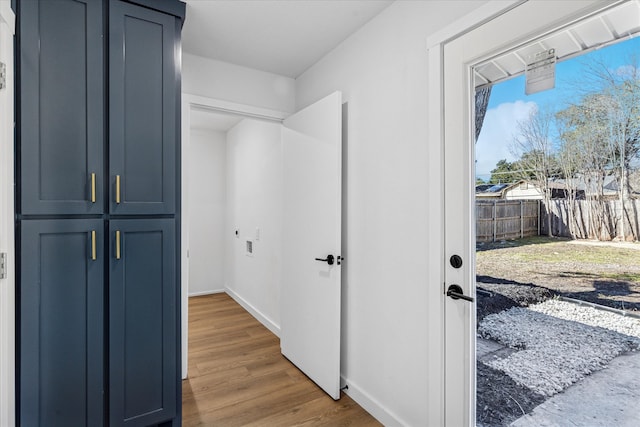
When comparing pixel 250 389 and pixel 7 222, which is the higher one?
pixel 7 222

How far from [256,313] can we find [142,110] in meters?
2.68

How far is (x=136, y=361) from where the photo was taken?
170 centimetres

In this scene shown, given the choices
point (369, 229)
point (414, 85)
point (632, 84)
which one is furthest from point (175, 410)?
point (632, 84)

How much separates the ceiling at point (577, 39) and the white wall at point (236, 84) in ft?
6.17

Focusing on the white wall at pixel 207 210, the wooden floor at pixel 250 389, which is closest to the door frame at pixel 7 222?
the wooden floor at pixel 250 389

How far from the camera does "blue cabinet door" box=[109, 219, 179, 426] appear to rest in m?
1.64

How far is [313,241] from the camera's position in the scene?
7.97 feet

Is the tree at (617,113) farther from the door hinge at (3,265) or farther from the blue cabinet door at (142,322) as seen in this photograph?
the door hinge at (3,265)

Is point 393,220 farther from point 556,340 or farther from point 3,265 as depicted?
point 3,265

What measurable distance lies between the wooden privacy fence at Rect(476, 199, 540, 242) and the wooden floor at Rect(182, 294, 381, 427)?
134 centimetres

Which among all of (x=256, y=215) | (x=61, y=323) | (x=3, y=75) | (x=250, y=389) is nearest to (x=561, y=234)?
(x=250, y=389)

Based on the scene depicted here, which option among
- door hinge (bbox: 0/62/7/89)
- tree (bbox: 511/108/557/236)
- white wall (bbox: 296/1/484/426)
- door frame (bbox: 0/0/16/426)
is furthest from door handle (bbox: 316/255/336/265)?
door hinge (bbox: 0/62/7/89)

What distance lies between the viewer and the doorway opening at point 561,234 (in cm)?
107

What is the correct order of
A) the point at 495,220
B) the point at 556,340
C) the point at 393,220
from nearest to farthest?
the point at 556,340
the point at 495,220
the point at 393,220
